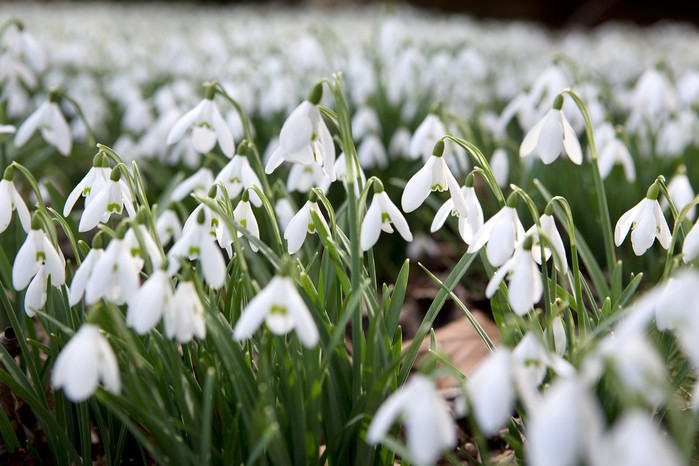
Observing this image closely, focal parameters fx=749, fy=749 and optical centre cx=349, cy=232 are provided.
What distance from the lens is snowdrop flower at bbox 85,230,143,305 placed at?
3.41 ft

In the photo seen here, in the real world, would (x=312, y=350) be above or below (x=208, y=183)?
below

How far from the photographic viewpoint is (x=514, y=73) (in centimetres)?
409

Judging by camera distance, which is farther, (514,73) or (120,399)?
(514,73)

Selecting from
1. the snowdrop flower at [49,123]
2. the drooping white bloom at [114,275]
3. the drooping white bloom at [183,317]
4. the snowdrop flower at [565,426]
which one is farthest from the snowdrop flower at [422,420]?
the snowdrop flower at [49,123]

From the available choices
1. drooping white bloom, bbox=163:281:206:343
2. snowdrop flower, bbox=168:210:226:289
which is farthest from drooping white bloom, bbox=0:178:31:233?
drooping white bloom, bbox=163:281:206:343

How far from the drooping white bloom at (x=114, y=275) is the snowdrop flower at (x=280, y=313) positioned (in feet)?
0.70

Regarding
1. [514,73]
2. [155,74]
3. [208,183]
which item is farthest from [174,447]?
[514,73]

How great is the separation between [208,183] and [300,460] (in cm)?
73

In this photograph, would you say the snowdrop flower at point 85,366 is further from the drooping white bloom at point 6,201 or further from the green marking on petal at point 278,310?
the drooping white bloom at point 6,201

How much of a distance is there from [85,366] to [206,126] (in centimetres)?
77

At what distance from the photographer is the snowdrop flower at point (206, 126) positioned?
4.91 feet

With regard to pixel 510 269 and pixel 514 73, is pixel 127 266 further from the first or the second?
pixel 514 73

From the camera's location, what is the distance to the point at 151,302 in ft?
3.24

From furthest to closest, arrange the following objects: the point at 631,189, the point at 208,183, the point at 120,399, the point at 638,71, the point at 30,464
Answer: the point at 638,71 → the point at 631,189 → the point at 208,183 → the point at 30,464 → the point at 120,399
